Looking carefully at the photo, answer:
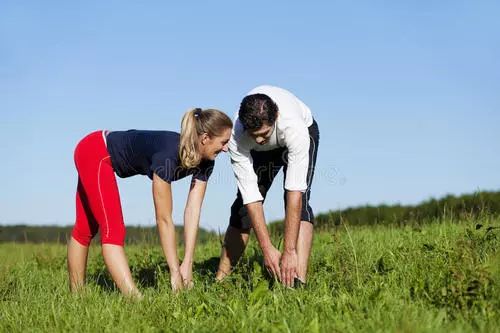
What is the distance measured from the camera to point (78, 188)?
19.4 feet

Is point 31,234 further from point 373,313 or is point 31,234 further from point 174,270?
point 373,313

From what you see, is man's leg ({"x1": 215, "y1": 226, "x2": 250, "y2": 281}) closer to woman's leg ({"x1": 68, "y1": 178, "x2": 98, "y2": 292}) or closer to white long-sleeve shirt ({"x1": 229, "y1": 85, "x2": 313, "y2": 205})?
white long-sleeve shirt ({"x1": 229, "y1": 85, "x2": 313, "y2": 205})

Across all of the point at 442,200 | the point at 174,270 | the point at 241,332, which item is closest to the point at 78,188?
the point at 174,270

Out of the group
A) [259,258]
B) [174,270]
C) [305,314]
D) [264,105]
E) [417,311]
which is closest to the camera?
[417,311]

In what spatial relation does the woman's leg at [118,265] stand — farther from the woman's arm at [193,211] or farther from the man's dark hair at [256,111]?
the man's dark hair at [256,111]

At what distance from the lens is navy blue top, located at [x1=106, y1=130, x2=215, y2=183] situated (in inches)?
202

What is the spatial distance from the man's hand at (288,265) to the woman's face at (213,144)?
0.94 metres

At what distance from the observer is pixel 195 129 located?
512 centimetres

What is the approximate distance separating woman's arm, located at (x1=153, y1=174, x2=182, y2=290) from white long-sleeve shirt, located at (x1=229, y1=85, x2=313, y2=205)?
0.58m

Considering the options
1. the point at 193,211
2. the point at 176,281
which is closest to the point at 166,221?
the point at 193,211

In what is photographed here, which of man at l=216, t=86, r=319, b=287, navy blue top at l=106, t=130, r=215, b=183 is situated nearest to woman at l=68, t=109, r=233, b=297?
navy blue top at l=106, t=130, r=215, b=183

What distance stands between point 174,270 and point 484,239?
256cm

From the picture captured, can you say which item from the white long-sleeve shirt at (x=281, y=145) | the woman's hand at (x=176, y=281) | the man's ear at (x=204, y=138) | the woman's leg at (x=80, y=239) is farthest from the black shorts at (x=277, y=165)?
the woman's leg at (x=80, y=239)

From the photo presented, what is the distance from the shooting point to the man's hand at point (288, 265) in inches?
194
